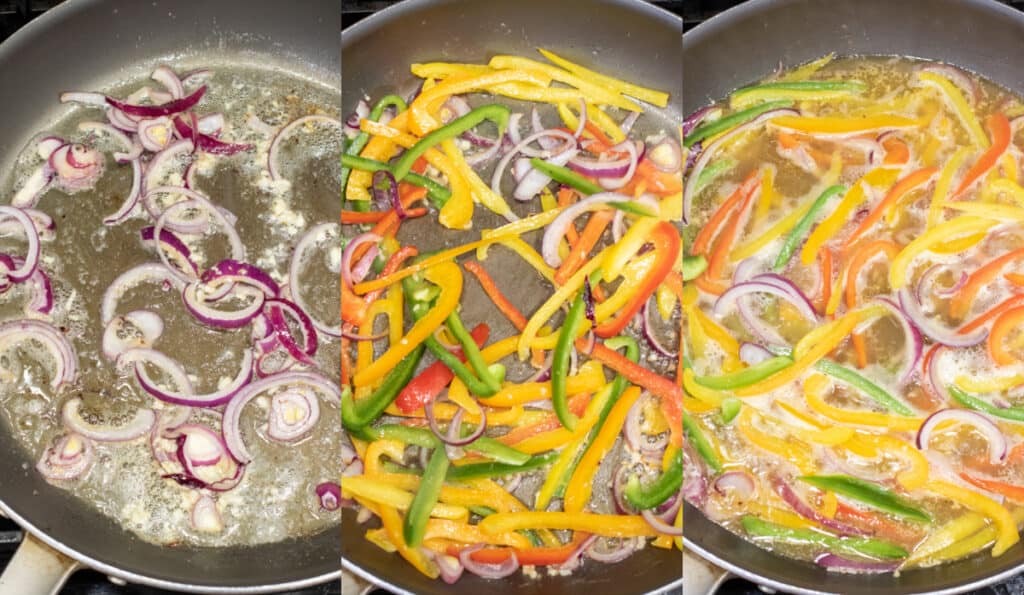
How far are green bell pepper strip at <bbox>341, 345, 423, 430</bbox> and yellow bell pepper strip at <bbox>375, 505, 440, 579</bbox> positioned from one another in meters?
0.13

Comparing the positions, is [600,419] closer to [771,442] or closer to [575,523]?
[575,523]

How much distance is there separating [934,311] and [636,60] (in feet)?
2.12

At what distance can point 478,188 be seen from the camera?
1.31 metres

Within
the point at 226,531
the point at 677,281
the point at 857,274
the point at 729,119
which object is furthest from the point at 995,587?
the point at 226,531

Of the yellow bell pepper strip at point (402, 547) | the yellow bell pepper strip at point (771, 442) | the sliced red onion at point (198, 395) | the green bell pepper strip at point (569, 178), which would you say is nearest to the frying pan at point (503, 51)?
the yellow bell pepper strip at point (402, 547)

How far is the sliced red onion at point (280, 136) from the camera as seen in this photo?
1540 millimetres

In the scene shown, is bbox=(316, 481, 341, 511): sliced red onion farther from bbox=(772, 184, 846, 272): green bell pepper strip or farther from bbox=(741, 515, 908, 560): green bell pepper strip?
bbox=(772, 184, 846, 272): green bell pepper strip

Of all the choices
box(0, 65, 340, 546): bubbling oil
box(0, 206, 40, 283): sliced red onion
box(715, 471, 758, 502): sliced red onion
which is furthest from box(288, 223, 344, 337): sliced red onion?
box(715, 471, 758, 502): sliced red onion

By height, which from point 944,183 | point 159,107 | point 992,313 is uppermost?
point 159,107

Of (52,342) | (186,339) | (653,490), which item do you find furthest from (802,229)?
(52,342)

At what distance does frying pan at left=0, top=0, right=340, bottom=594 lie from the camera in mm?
1392

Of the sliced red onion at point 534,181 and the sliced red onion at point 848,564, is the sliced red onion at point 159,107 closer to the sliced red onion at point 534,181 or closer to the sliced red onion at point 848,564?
the sliced red onion at point 534,181

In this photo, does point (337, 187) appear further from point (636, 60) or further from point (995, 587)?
point (995, 587)

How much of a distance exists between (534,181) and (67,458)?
929 mm
